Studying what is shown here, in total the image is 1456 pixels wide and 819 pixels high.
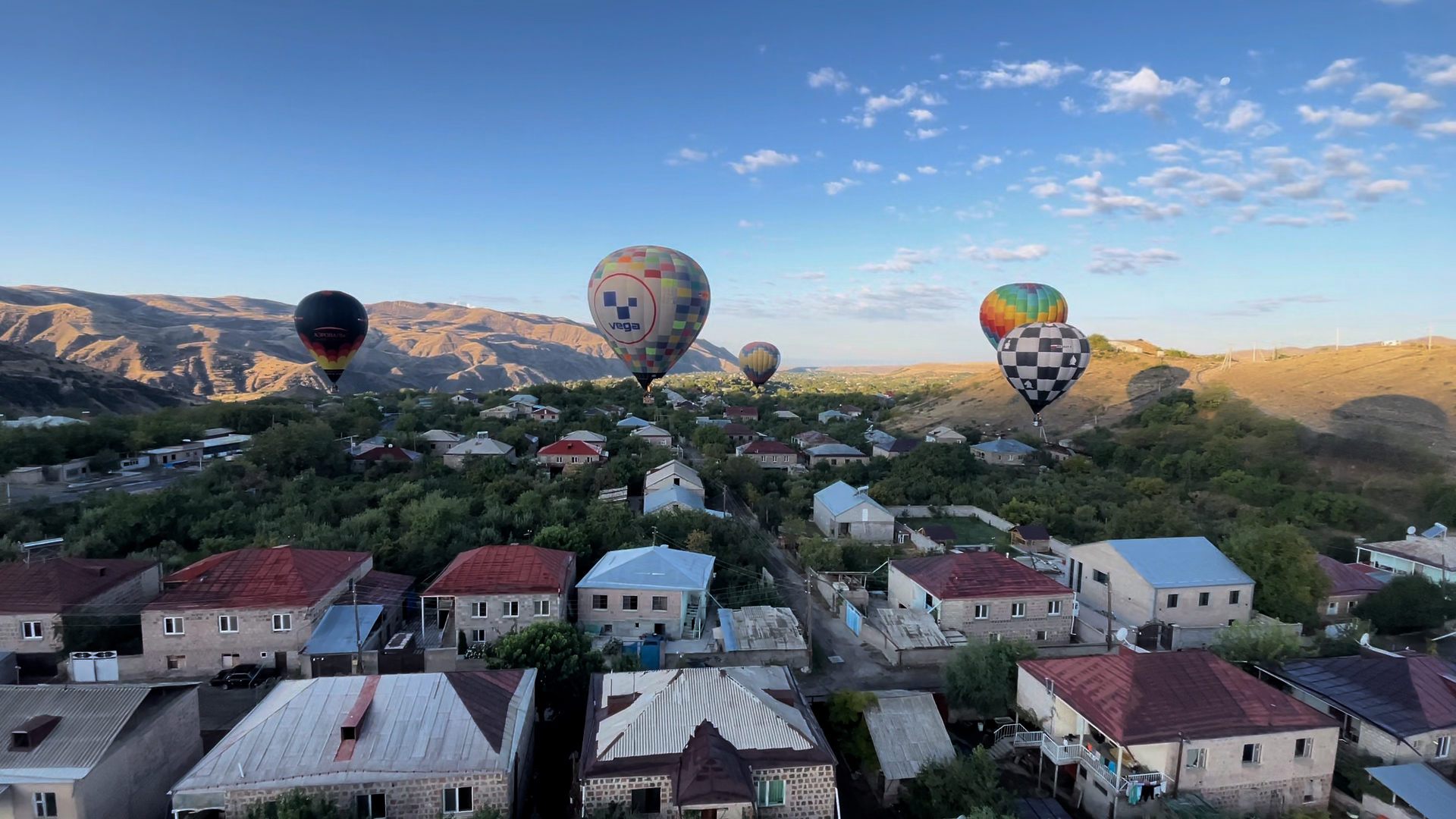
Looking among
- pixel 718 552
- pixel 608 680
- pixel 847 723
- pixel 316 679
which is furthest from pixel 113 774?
pixel 718 552

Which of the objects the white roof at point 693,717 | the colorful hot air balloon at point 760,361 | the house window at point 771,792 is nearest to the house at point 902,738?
the white roof at point 693,717

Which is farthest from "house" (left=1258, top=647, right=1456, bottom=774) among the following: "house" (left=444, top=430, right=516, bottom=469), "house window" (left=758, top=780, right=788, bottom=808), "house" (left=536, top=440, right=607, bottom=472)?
"house" (left=444, top=430, right=516, bottom=469)

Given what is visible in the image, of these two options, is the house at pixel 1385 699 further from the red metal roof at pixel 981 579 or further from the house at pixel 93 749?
the house at pixel 93 749

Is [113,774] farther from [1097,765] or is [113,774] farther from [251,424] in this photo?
[251,424]

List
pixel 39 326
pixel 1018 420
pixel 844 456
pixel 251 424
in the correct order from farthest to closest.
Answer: pixel 39 326 < pixel 1018 420 < pixel 251 424 < pixel 844 456

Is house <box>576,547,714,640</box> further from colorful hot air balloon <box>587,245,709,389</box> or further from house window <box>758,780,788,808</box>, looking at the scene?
colorful hot air balloon <box>587,245,709,389</box>

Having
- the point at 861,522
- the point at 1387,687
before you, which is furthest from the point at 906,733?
the point at 861,522

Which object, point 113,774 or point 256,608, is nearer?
point 113,774
